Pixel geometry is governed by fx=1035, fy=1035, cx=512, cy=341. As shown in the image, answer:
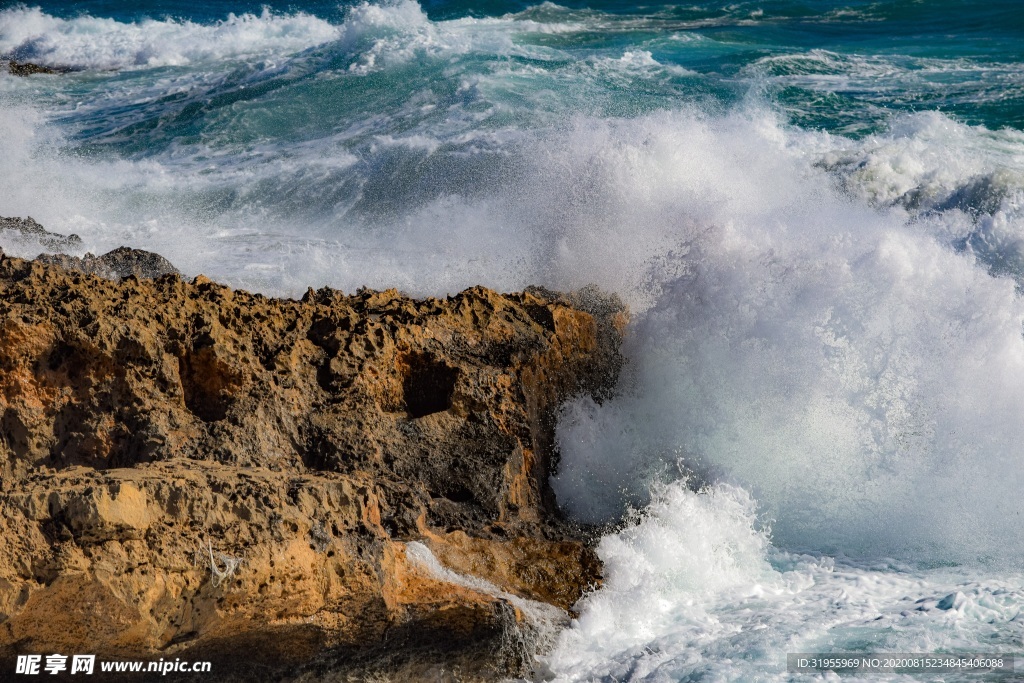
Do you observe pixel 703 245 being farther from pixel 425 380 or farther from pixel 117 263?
pixel 117 263

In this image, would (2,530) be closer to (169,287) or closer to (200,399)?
(200,399)

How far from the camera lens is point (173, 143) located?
11648mm

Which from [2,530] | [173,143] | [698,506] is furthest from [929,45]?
[2,530]

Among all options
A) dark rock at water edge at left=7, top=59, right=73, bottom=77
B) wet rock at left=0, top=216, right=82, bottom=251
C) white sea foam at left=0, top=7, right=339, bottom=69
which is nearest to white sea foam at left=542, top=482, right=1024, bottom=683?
wet rock at left=0, top=216, right=82, bottom=251

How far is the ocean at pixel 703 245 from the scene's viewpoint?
15.1 feet

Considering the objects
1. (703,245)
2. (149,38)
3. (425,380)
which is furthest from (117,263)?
(149,38)

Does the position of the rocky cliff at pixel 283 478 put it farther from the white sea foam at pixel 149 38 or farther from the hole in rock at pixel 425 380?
the white sea foam at pixel 149 38

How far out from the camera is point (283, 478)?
3.74m

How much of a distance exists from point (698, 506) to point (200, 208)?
6078mm

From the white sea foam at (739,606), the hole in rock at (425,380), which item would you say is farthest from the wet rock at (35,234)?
the white sea foam at (739,606)

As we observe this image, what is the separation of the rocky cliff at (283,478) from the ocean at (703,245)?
0.38 metres

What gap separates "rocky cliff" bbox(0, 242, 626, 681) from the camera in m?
3.29

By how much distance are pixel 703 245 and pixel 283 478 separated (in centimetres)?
312

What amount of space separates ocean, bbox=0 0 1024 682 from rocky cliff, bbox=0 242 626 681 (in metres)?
0.38
